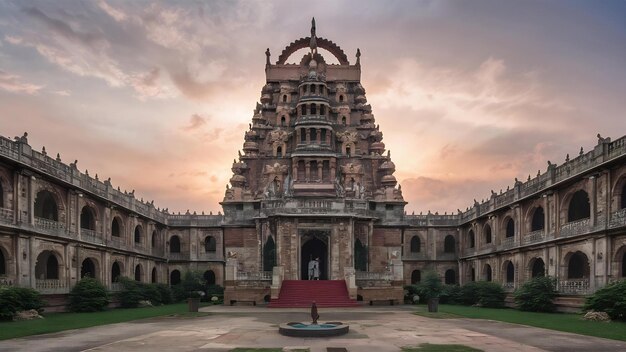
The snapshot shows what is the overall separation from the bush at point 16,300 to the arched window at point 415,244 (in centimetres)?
3816

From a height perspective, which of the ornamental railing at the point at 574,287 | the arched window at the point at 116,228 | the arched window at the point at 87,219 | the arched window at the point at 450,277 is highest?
the arched window at the point at 87,219

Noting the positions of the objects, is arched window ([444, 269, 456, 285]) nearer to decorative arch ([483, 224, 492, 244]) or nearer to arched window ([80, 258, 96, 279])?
decorative arch ([483, 224, 492, 244])

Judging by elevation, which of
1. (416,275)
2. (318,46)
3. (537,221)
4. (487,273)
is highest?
(318,46)

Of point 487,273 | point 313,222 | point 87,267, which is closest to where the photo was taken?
point 87,267

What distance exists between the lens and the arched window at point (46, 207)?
120 ft

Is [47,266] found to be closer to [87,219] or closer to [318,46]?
[87,219]

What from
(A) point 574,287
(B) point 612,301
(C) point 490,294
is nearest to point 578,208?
(A) point 574,287

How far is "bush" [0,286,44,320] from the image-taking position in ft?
84.3

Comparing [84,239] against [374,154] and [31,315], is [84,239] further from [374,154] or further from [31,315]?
[374,154]

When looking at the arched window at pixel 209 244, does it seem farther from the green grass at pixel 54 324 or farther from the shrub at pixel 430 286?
the green grass at pixel 54 324

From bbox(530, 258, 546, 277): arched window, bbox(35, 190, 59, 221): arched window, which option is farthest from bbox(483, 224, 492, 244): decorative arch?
bbox(35, 190, 59, 221): arched window

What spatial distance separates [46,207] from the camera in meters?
37.9

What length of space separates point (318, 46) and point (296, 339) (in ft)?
164

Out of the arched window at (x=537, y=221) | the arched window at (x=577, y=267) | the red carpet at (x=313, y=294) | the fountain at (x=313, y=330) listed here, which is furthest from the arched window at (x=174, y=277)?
the fountain at (x=313, y=330)
